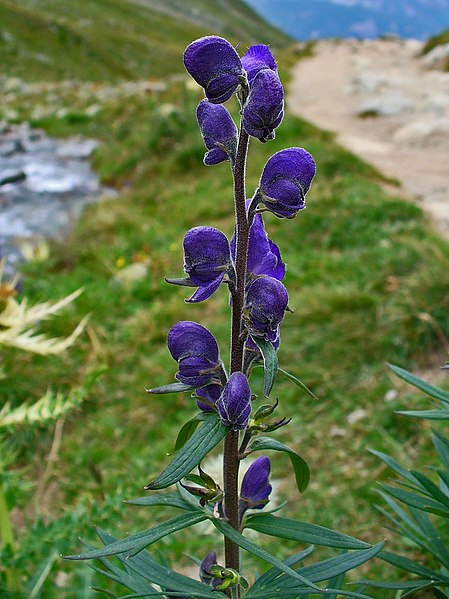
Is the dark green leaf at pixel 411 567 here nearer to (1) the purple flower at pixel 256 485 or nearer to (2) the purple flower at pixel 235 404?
(1) the purple flower at pixel 256 485

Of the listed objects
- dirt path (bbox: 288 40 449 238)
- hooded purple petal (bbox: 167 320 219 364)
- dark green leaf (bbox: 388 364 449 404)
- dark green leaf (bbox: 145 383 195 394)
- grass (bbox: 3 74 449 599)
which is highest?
dirt path (bbox: 288 40 449 238)

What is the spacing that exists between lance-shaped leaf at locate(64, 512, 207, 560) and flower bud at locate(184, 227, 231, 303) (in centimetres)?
36

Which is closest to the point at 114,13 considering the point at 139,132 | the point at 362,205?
the point at 139,132

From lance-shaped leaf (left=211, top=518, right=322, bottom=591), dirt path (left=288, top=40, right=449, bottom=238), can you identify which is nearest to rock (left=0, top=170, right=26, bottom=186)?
dirt path (left=288, top=40, right=449, bottom=238)

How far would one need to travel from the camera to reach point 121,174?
817 centimetres

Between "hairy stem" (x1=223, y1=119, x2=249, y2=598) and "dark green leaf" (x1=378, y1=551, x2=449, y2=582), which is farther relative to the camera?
"dark green leaf" (x1=378, y1=551, x2=449, y2=582)

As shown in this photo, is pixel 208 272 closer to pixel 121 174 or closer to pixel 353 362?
pixel 353 362

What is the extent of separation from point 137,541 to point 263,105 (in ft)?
2.07

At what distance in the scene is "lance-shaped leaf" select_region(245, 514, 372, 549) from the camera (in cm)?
88

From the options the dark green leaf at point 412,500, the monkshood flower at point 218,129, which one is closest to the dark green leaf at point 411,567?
the dark green leaf at point 412,500

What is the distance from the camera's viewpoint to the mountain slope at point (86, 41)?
3048 centimetres

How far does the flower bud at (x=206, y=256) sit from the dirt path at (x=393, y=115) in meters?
3.80

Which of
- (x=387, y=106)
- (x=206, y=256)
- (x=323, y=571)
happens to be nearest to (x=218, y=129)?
(x=206, y=256)

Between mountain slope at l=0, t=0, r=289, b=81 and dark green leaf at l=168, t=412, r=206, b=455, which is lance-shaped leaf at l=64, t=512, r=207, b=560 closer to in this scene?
dark green leaf at l=168, t=412, r=206, b=455
